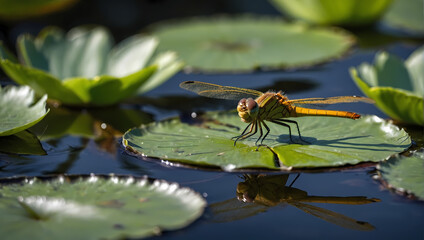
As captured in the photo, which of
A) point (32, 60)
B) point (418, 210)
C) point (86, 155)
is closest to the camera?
A: point (418, 210)

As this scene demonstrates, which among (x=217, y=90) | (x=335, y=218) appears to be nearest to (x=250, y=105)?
(x=217, y=90)

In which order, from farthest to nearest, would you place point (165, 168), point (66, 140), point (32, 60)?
1. point (32, 60)
2. point (66, 140)
3. point (165, 168)

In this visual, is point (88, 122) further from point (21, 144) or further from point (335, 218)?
point (335, 218)

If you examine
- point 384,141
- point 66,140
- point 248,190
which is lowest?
point 66,140

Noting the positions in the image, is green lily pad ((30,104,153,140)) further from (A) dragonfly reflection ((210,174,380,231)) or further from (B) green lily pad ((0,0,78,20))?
(B) green lily pad ((0,0,78,20))

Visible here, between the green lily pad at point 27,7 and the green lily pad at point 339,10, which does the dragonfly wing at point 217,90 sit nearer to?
the green lily pad at point 339,10

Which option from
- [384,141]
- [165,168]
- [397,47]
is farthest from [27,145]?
[397,47]

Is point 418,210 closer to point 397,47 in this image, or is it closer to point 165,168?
point 165,168
